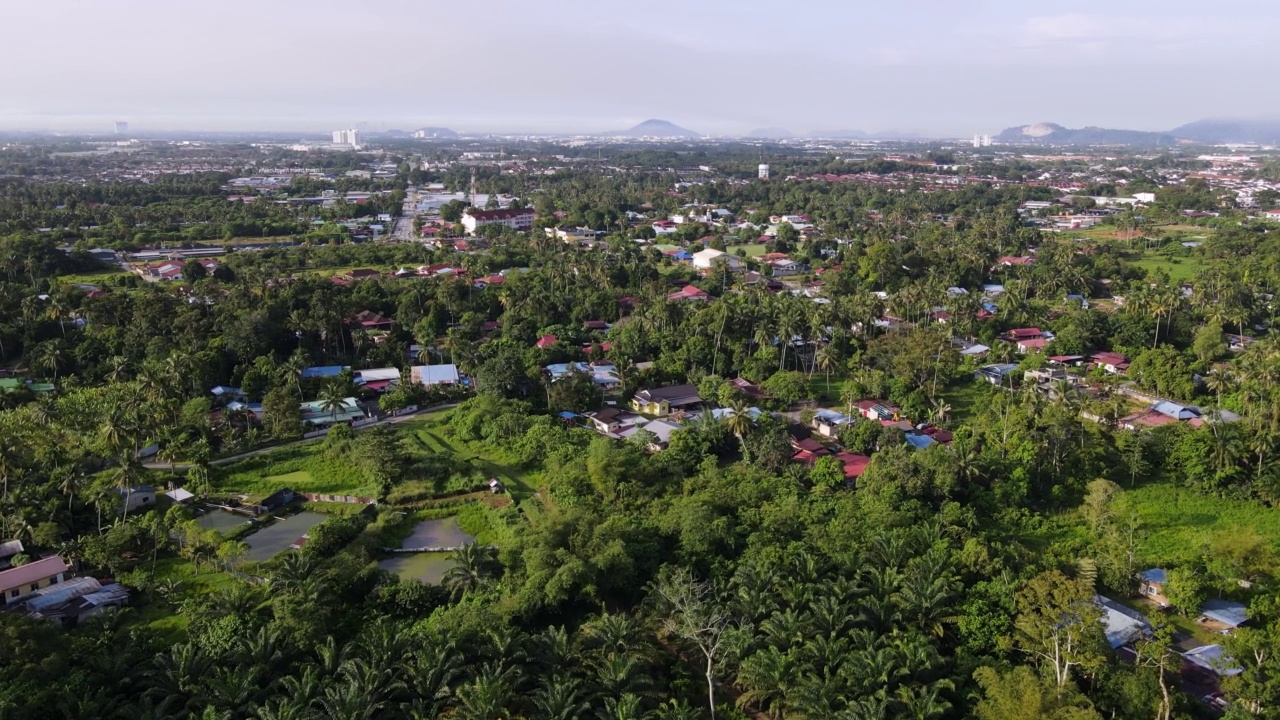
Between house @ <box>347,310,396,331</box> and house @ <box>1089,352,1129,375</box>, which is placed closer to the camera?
house @ <box>1089,352,1129,375</box>

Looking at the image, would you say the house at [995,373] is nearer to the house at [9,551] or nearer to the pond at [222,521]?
the pond at [222,521]

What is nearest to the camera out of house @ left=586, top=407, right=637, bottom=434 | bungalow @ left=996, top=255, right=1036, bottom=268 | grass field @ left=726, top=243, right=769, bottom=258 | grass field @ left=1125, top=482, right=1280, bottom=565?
grass field @ left=1125, top=482, right=1280, bottom=565

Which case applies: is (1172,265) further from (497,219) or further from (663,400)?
(497,219)

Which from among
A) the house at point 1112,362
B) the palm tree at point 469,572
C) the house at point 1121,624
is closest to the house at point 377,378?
the palm tree at point 469,572

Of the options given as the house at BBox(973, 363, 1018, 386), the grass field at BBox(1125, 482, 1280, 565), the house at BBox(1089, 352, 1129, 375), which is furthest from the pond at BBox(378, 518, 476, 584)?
the house at BBox(1089, 352, 1129, 375)

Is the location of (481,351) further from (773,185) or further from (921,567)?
(773,185)

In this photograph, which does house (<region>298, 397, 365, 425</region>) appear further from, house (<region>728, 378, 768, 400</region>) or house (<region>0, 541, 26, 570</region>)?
house (<region>728, 378, 768, 400</region>)

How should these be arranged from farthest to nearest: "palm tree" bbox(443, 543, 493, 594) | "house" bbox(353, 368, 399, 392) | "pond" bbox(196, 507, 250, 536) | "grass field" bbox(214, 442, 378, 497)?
"house" bbox(353, 368, 399, 392) → "grass field" bbox(214, 442, 378, 497) → "pond" bbox(196, 507, 250, 536) → "palm tree" bbox(443, 543, 493, 594)

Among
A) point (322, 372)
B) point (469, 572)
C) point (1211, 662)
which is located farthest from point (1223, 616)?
point (322, 372)
